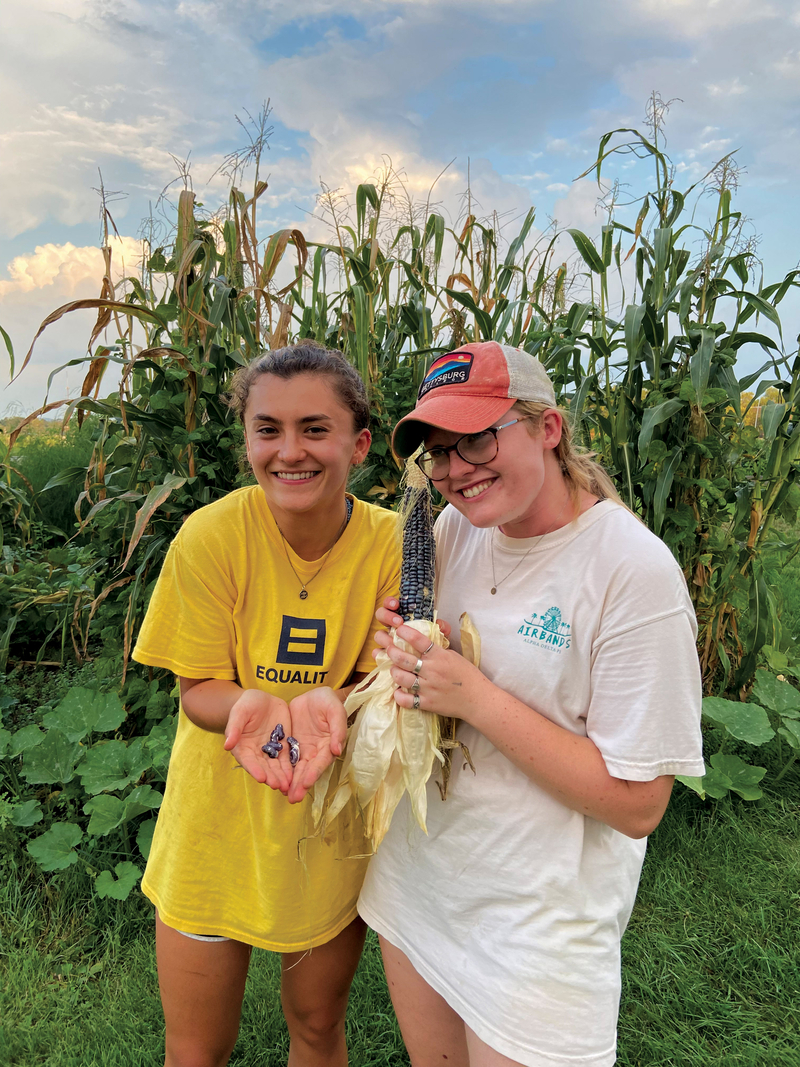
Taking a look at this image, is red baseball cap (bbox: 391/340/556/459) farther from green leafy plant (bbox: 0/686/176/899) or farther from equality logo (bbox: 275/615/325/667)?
green leafy plant (bbox: 0/686/176/899)

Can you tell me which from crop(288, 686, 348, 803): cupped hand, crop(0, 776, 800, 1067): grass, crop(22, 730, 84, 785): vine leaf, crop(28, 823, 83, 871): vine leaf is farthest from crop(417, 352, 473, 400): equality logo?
crop(22, 730, 84, 785): vine leaf

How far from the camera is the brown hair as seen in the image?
1567mm

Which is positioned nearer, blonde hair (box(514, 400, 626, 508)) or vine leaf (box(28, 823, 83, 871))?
blonde hair (box(514, 400, 626, 508))

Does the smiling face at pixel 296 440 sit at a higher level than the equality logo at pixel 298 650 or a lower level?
higher

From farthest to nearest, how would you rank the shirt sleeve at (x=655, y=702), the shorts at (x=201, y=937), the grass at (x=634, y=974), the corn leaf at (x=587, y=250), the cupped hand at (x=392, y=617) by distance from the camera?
the corn leaf at (x=587, y=250)
the grass at (x=634, y=974)
the shorts at (x=201, y=937)
the cupped hand at (x=392, y=617)
the shirt sleeve at (x=655, y=702)

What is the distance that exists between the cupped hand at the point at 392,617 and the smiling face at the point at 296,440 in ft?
0.95

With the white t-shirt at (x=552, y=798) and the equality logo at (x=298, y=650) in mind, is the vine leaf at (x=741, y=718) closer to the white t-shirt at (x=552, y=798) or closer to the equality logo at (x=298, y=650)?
the white t-shirt at (x=552, y=798)

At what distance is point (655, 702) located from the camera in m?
1.23

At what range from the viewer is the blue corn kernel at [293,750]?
1468 mm

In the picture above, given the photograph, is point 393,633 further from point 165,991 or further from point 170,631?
point 165,991

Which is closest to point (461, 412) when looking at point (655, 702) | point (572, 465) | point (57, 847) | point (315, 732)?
point (572, 465)

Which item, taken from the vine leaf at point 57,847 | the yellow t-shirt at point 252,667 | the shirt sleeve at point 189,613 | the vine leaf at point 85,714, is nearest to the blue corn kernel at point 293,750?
the yellow t-shirt at point 252,667

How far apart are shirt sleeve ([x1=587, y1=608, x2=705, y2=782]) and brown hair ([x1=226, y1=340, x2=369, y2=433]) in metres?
0.84

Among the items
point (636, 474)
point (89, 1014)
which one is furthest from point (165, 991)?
point (636, 474)
